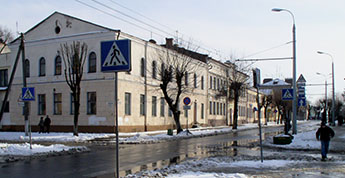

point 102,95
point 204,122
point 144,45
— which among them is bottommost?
point 204,122

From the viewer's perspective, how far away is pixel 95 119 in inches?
1328

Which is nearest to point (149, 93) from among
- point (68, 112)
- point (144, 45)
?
point (144, 45)

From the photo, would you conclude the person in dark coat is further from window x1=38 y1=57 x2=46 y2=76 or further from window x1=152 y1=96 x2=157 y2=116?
window x1=38 y1=57 x2=46 y2=76

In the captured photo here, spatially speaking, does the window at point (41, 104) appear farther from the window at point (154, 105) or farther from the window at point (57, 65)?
the window at point (154, 105)

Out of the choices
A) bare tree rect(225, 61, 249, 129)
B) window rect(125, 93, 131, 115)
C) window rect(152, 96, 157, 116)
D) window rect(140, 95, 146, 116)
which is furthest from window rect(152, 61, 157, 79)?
bare tree rect(225, 61, 249, 129)

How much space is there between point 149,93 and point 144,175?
28.5m

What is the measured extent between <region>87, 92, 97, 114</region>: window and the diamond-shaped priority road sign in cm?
2670

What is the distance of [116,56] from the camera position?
7863 millimetres

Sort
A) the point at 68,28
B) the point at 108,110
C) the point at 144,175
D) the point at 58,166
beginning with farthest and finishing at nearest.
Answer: the point at 68,28
the point at 108,110
the point at 58,166
the point at 144,175

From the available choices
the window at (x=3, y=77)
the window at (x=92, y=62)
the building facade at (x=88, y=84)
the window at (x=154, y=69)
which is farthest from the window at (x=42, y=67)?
the window at (x=154, y=69)

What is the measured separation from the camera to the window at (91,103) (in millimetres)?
34156

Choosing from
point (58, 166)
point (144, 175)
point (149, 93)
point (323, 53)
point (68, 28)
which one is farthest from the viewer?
point (323, 53)

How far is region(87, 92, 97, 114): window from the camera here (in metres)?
34.2

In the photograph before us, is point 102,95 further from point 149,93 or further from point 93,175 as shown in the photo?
point 93,175
